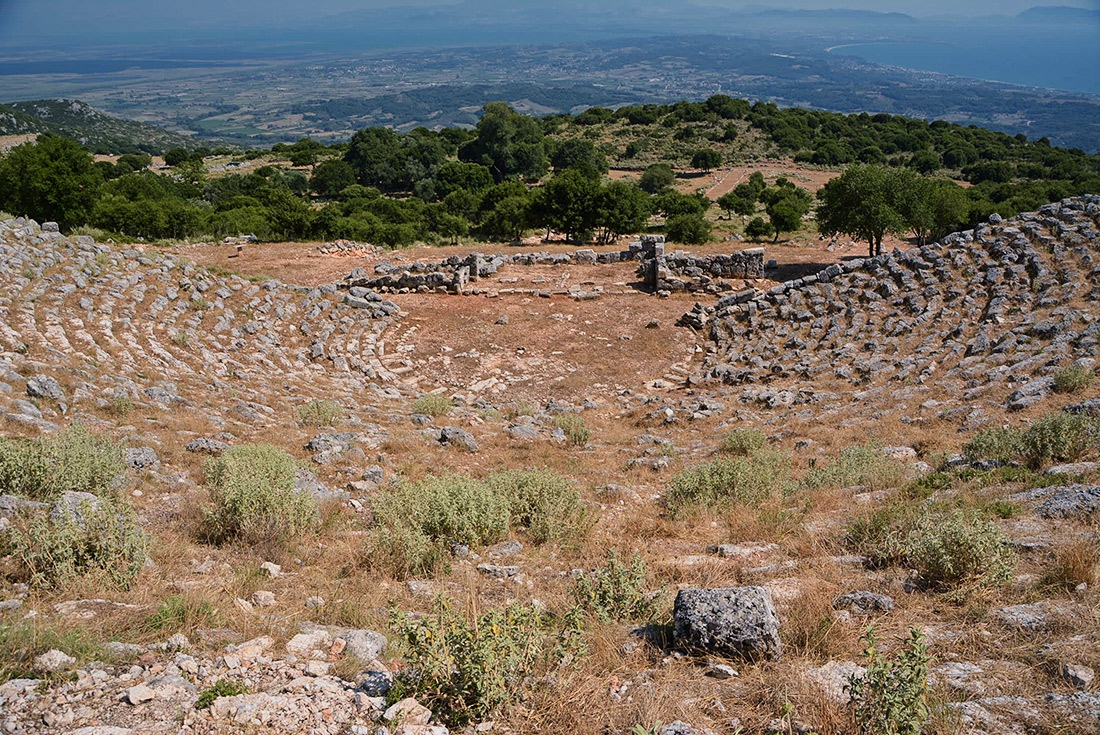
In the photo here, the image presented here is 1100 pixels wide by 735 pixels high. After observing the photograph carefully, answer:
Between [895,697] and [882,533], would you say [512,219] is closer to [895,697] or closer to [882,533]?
[882,533]

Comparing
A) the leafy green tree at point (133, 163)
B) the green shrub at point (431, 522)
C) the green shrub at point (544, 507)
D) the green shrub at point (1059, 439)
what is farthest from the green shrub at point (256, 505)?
the leafy green tree at point (133, 163)

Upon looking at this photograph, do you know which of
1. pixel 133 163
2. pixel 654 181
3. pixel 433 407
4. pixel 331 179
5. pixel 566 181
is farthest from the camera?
pixel 133 163

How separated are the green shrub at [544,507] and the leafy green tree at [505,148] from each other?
6952 centimetres

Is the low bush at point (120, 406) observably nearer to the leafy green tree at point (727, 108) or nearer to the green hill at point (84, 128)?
the leafy green tree at point (727, 108)

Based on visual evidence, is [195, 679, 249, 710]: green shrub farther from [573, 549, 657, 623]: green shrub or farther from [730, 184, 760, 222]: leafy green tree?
[730, 184, 760, 222]: leafy green tree

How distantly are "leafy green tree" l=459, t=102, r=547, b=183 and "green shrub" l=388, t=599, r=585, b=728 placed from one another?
73.4 m

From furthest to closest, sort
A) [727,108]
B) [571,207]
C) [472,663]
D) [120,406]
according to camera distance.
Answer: [727,108], [571,207], [120,406], [472,663]

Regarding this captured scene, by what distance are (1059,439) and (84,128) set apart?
156 m

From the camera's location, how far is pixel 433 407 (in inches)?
550

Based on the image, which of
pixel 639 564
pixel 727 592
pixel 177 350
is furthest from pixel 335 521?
pixel 177 350

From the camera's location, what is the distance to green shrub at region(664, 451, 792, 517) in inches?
336

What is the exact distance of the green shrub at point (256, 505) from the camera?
680 cm

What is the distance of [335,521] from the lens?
7.64 m

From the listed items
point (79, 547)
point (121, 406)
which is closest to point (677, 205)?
point (121, 406)
